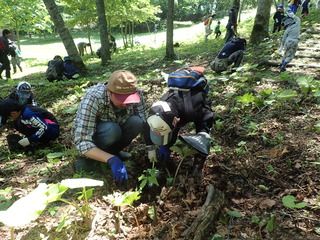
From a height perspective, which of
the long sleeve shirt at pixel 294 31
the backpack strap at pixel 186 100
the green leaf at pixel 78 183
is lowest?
the green leaf at pixel 78 183

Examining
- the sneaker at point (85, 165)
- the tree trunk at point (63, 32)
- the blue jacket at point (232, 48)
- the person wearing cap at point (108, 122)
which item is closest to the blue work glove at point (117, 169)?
the person wearing cap at point (108, 122)

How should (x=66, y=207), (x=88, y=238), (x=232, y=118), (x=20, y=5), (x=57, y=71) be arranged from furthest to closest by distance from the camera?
1. (x=20, y=5)
2. (x=57, y=71)
3. (x=232, y=118)
4. (x=66, y=207)
5. (x=88, y=238)

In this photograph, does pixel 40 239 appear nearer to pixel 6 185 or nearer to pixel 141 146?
pixel 6 185

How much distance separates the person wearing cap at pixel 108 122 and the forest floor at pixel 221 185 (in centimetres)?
27

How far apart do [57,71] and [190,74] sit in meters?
5.68

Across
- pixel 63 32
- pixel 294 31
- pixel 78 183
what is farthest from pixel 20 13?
pixel 78 183

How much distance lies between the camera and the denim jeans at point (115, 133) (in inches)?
92.4

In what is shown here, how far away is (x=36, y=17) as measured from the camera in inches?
459

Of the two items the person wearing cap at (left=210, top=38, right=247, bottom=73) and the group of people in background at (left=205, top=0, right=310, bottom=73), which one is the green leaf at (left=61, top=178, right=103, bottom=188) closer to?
the group of people in background at (left=205, top=0, right=310, bottom=73)

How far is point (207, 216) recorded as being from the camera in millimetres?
1736

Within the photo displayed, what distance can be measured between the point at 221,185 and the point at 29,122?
8.69ft

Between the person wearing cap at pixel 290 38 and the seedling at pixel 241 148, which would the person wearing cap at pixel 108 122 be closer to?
the seedling at pixel 241 148

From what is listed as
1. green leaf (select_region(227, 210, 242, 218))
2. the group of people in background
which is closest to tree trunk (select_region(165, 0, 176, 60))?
the group of people in background

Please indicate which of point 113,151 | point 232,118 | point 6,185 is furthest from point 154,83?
point 6,185
